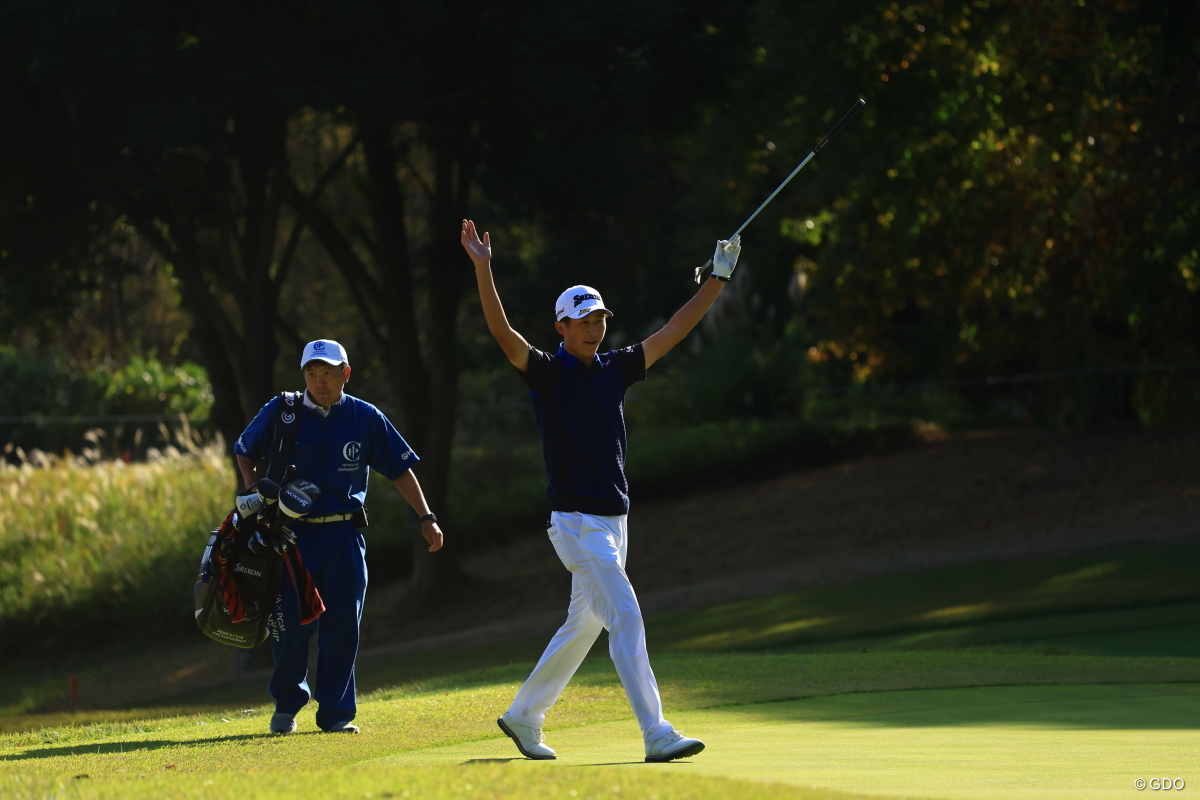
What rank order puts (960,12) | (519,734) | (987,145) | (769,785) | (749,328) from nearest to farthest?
(769,785)
(519,734)
(960,12)
(987,145)
(749,328)

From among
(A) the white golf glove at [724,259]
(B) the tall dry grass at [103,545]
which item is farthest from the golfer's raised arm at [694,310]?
(B) the tall dry grass at [103,545]

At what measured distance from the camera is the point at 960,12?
19.5 metres

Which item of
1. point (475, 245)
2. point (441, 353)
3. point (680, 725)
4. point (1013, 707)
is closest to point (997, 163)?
point (441, 353)

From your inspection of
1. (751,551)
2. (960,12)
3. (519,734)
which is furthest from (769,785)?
(960,12)

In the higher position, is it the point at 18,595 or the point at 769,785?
the point at 769,785

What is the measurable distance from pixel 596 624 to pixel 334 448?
82.2 inches

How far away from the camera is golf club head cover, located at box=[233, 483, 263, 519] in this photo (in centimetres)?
704

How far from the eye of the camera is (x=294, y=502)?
276 inches

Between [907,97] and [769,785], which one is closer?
[769,785]

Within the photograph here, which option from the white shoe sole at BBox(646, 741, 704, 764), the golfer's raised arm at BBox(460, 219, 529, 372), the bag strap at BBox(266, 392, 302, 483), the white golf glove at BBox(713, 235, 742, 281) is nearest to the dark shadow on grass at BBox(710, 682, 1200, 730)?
the white shoe sole at BBox(646, 741, 704, 764)

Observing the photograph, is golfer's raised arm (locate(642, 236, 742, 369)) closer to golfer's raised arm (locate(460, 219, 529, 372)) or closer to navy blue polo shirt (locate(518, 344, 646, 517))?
navy blue polo shirt (locate(518, 344, 646, 517))

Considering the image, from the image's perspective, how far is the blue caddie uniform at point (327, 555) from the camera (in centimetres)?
743

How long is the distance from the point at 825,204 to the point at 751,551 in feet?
23.2

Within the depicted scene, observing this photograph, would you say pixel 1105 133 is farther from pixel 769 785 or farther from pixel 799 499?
pixel 769 785
